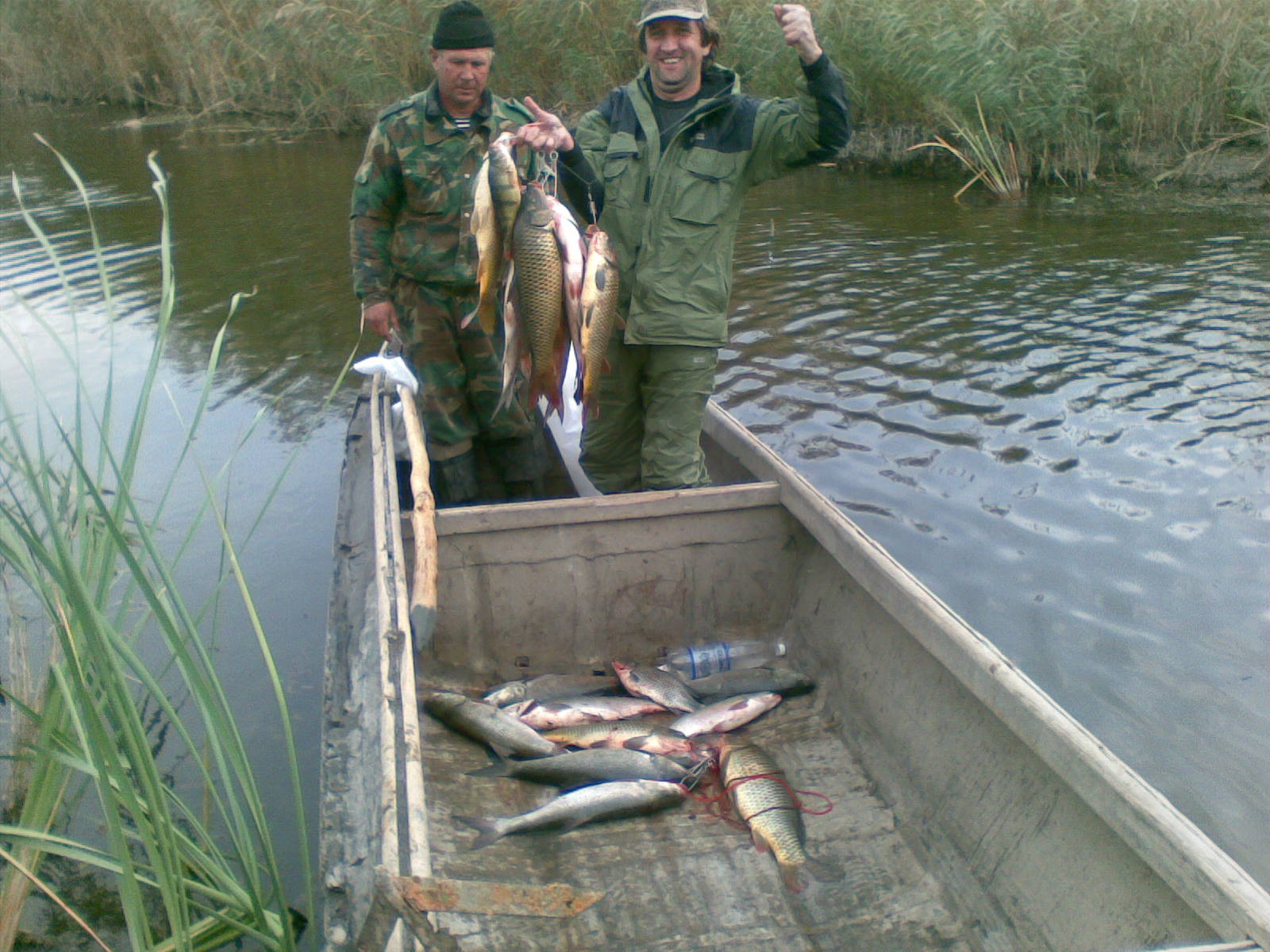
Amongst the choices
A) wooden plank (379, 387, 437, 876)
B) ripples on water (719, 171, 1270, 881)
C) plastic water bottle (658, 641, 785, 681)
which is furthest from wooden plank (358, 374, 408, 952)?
ripples on water (719, 171, 1270, 881)

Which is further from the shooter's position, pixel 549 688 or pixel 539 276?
pixel 549 688

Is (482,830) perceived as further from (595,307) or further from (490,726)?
(595,307)

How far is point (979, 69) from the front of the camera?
12.6 m

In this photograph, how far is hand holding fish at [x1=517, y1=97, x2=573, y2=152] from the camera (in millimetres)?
3145

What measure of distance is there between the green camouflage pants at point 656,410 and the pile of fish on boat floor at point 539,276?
543mm

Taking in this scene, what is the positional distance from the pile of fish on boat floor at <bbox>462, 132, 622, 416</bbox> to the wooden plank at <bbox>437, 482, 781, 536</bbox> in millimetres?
559

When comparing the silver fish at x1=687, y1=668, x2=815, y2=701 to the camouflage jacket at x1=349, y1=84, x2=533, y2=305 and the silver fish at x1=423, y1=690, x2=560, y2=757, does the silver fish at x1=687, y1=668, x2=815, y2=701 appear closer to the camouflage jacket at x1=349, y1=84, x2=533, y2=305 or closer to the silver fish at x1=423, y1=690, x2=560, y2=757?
the silver fish at x1=423, y1=690, x2=560, y2=757

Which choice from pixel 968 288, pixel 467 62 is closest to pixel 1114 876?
pixel 467 62

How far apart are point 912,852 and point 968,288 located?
7.90 metres

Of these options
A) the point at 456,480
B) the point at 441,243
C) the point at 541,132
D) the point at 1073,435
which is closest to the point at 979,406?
the point at 1073,435

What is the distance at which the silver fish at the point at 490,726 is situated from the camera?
341 cm

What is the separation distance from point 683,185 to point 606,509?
124cm

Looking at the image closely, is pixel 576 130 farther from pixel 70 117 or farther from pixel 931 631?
pixel 70 117

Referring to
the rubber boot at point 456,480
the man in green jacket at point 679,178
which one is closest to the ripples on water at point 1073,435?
the man in green jacket at point 679,178
